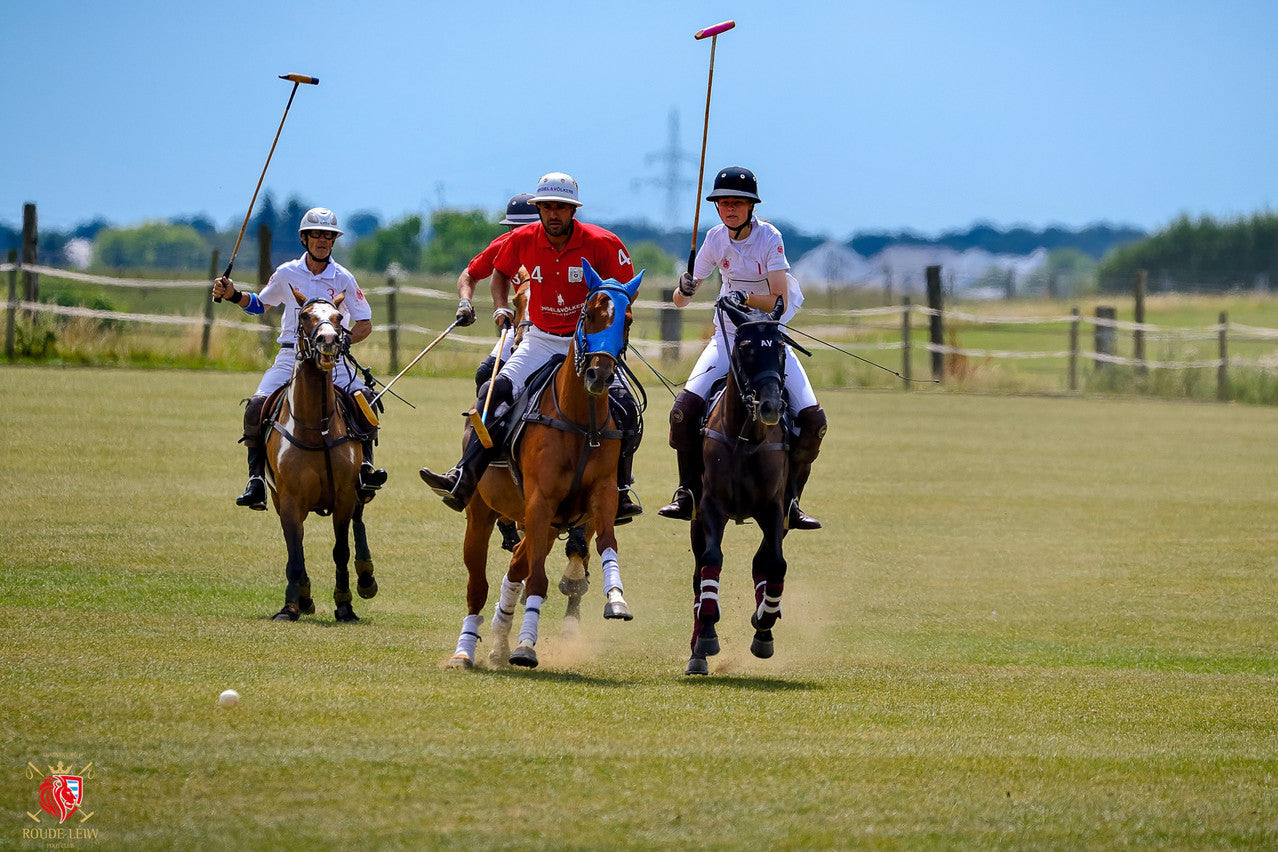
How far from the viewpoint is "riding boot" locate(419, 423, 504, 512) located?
10.2m

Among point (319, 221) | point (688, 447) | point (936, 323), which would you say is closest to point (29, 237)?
point (936, 323)

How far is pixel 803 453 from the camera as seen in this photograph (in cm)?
1077

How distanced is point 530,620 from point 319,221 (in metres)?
4.32

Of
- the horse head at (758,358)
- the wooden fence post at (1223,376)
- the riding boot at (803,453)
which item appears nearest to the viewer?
the horse head at (758,358)

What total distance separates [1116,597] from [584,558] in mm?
5430

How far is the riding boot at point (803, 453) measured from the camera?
1067 cm

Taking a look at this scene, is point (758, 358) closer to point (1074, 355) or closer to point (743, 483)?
point (743, 483)

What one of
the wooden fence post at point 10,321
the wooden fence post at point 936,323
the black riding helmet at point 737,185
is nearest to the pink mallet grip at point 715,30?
the black riding helmet at point 737,185

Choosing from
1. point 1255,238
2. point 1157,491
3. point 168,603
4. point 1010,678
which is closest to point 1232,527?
point 1157,491

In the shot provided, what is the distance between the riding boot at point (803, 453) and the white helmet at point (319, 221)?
4107mm

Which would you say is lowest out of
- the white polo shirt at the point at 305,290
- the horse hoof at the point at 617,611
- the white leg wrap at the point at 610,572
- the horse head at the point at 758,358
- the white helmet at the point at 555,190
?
the horse hoof at the point at 617,611

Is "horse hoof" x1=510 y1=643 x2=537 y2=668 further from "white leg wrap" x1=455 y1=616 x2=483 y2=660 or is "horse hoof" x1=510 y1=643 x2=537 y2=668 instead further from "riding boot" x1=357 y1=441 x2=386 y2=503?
"riding boot" x1=357 y1=441 x2=386 y2=503

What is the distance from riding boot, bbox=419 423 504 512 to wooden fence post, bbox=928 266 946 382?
2836cm

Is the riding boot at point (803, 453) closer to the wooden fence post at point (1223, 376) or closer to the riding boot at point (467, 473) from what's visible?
the riding boot at point (467, 473)
